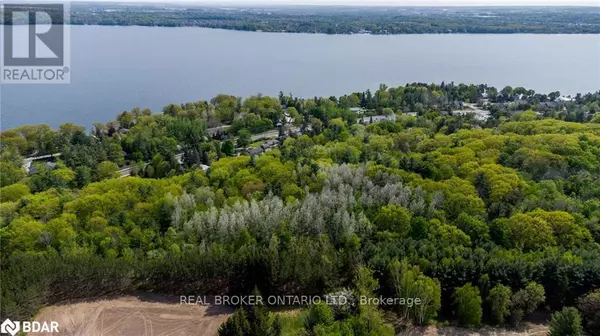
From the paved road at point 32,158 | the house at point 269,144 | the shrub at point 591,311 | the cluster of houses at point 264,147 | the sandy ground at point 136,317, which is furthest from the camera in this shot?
the house at point 269,144

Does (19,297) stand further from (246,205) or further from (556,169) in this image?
(556,169)

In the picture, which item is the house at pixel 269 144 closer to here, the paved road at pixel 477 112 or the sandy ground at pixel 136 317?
the paved road at pixel 477 112

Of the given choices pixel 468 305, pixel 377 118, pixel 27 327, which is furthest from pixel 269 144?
pixel 468 305

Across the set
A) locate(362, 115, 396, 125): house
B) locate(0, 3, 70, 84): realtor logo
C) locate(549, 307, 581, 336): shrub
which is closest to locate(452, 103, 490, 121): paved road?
locate(362, 115, 396, 125): house

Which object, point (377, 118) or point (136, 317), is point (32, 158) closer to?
point (136, 317)

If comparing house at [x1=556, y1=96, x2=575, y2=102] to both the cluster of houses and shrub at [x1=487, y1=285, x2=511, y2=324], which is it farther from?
shrub at [x1=487, y1=285, x2=511, y2=324]

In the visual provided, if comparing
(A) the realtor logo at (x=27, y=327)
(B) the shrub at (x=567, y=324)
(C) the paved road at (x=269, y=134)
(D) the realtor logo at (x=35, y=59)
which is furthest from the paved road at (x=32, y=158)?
(B) the shrub at (x=567, y=324)
